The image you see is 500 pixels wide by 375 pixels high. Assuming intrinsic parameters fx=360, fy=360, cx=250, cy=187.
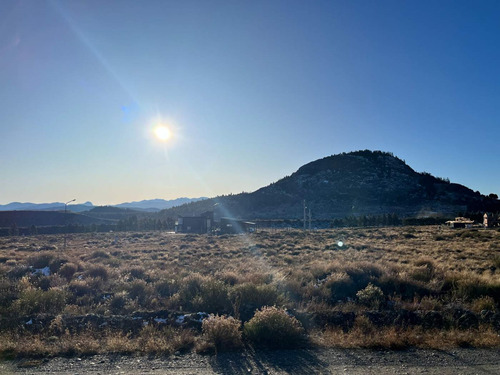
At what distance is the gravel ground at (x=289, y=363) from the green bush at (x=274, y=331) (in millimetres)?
512

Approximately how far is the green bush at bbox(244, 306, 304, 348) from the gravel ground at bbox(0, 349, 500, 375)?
512 millimetres

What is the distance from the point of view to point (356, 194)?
106 m

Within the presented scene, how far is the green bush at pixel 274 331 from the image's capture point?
307 inches

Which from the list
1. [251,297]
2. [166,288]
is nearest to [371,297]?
[251,297]

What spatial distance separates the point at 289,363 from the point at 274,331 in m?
1.27

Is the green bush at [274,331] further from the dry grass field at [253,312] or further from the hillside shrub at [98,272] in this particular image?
the hillside shrub at [98,272]

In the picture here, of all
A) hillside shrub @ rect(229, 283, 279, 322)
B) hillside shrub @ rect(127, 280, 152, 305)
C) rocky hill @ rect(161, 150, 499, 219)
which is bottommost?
hillside shrub @ rect(127, 280, 152, 305)

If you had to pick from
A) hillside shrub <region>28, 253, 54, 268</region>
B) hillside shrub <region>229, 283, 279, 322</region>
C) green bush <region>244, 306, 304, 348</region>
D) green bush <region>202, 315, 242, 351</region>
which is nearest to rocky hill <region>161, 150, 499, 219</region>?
hillside shrub <region>28, 253, 54, 268</region>

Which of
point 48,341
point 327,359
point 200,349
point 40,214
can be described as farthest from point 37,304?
point 40,214

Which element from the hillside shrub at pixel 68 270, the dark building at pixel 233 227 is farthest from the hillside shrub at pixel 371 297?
the dark building at pixel 233 227

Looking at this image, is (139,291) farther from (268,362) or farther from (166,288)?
(268,362)

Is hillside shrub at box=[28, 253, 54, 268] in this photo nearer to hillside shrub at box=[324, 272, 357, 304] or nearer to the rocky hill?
hillside shrub at box=[324, 272, 357, 304]

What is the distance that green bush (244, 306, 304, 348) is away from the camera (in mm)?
7797

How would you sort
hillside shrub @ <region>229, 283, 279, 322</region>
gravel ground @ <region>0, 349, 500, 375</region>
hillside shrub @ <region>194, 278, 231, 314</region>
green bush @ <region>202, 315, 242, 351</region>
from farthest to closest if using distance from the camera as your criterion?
1. hillside shrub @ <region>194, 278, 231, 314</region>
2. hillside shrub @ <region>229, 283, 279, 322</region>
3. green bush @ <region>202, 315, 242, 351</region>
4. gravel ground @ <region>0, 349, 500, 375</region>
